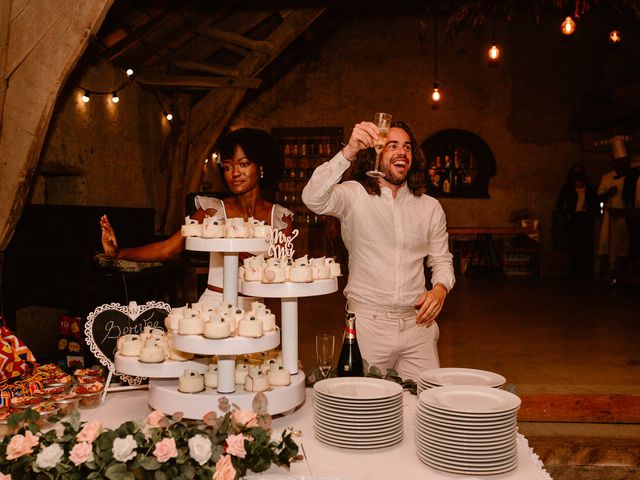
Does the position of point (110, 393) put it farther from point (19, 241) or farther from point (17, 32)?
point (19, 241)

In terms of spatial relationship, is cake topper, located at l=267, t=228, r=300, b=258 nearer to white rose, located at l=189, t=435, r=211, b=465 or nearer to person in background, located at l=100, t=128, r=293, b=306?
person in background, located at l=100, t=128, r=293, b=306

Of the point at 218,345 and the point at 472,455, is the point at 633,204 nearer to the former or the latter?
the point at 472,455

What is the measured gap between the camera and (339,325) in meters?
5.87

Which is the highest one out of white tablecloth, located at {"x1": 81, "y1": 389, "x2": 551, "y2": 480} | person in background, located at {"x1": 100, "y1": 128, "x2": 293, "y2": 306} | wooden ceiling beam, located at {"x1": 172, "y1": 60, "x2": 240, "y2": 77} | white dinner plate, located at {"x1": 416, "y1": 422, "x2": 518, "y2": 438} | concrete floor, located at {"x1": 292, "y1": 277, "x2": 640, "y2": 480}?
wooden ceiling beam, located at {"x1": 172, "y1": 60, "x2": 240, "y2": 77}

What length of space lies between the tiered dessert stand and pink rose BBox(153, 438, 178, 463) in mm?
295

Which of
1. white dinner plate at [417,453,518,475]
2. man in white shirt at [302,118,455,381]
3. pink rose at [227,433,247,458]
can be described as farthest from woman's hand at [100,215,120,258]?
white dinner plate at [417,453,518,475]

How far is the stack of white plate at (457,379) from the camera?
1748mm

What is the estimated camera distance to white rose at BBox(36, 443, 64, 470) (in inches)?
48.6

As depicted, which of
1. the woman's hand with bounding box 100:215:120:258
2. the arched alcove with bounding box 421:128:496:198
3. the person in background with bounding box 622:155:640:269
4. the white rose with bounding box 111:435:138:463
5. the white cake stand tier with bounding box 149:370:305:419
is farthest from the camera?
the arched alcove with bounding box 421:128:496:198

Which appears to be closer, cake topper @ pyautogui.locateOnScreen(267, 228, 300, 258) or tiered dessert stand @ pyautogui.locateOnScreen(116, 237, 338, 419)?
tiered dessert stand @ pyautogui.locateOnScreen(116, 237, 338, 419)

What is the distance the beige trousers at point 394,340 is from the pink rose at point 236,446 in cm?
138

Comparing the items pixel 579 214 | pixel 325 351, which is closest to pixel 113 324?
pixel 325 351

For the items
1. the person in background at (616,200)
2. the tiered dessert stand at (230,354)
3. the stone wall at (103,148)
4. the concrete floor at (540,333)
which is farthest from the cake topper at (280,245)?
the person in background at (616,200)

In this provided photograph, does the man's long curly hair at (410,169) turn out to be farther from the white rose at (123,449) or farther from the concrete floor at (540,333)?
the white rose at (123,449)
